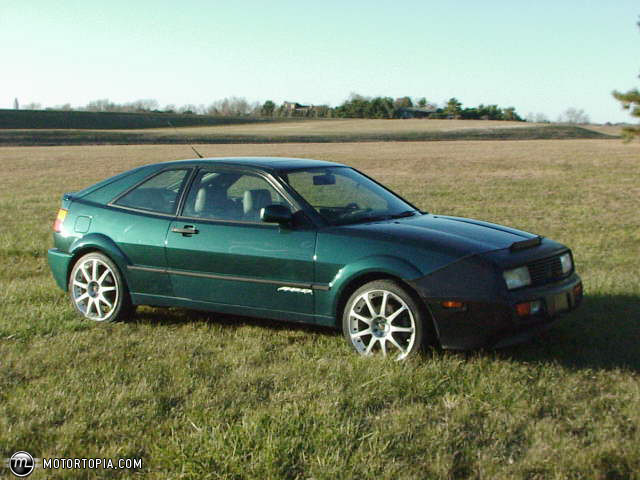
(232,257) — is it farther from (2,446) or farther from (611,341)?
(611,341)

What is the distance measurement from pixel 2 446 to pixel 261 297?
2.19 meters

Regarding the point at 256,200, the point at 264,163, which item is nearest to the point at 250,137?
the point at 264,163

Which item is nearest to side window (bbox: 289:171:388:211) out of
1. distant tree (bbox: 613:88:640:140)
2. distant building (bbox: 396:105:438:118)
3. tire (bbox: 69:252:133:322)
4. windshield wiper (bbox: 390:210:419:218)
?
windshield wiper (bbox: 390:210:419:218)

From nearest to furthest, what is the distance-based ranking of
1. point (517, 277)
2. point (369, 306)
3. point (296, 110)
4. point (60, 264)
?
point (517, 277)
point (369, 306)
point (60, 264)
point (296, 110)

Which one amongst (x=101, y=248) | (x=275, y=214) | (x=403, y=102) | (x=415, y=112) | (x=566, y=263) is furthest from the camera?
(x=403, y=102)

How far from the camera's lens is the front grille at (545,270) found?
511 cm

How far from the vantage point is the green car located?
4883 millimetres

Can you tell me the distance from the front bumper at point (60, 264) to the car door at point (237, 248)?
1.17 meters

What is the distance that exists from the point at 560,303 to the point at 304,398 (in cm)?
194

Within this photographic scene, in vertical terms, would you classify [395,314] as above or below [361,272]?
below

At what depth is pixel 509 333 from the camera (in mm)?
4836

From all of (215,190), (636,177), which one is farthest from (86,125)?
(215,190)

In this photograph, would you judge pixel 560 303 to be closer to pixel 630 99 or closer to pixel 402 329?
pixel 402 329

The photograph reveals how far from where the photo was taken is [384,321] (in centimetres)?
511
